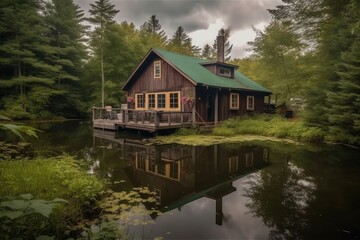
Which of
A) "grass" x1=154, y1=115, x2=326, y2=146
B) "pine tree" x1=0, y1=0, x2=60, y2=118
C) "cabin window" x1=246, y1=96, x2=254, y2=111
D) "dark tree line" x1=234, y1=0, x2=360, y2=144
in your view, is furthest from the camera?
"pine tree" x1=0, y1=0, x2=60, y2=118

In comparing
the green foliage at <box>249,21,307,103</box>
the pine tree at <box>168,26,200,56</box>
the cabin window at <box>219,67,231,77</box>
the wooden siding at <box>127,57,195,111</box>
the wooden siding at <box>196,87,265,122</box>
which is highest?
the pine tree at <box>168,26,200,56</box>

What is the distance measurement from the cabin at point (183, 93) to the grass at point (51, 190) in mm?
9032

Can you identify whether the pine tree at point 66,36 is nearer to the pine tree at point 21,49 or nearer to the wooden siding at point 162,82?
the pine tree at point 21,49

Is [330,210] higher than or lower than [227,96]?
lower

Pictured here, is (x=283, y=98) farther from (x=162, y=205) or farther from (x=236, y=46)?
(x=236, y=46)

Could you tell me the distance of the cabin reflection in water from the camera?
5924mm

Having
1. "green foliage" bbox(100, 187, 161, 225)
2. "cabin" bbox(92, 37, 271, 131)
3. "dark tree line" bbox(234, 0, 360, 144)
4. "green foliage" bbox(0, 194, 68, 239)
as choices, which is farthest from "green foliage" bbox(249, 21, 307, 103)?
"green foliage" bbox(0, 194, 68, 239)

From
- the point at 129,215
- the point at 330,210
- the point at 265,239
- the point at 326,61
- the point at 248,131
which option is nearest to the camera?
the point at 265,239

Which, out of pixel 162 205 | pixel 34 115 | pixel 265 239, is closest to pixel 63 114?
pixel 34 115

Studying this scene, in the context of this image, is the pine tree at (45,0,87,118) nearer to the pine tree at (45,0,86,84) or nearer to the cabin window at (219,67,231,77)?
the pine tree at (45,0,86,84)

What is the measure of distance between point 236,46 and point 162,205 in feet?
194

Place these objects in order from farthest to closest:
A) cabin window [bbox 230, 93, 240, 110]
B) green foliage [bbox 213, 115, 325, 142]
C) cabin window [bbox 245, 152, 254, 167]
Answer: cabin window [bbox 230, 93, 240, 110]
green foliage [bbox 213, 115, 325, 142]
cabin window [bbox 245, 152, 254, 167]

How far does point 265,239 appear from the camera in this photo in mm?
3990

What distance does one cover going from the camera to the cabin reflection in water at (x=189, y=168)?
592 cm
